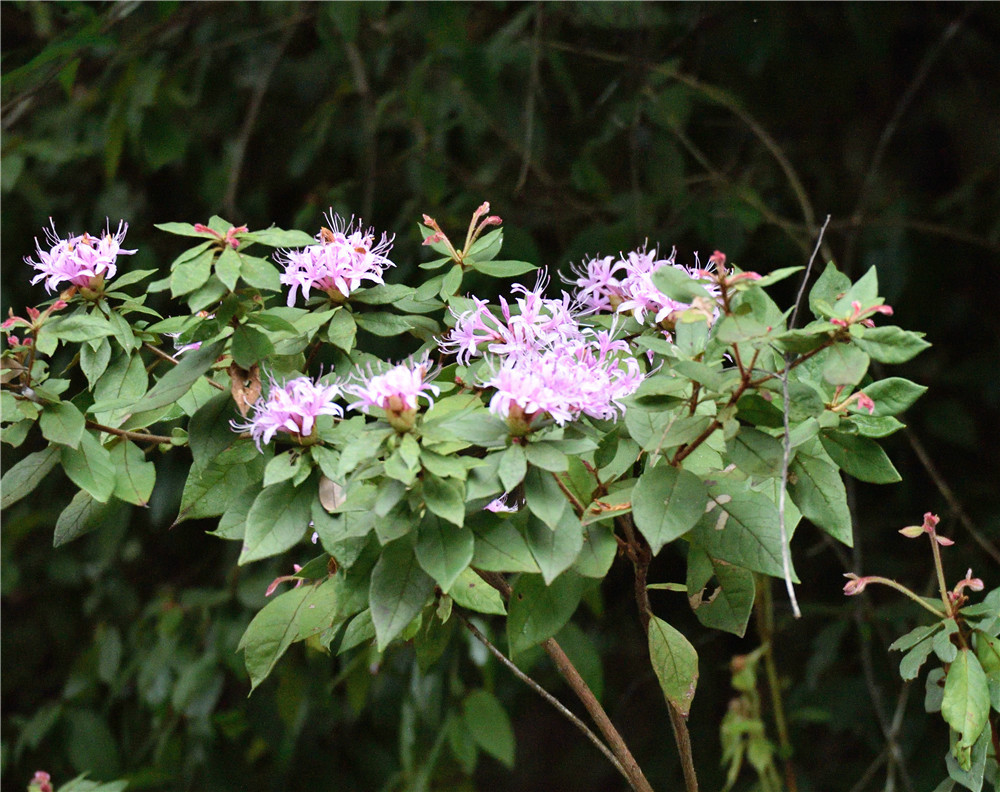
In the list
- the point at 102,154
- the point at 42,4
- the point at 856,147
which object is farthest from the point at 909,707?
the point at 42,4

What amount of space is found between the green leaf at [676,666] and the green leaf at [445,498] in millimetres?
165

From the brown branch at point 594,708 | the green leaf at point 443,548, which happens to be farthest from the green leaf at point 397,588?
the brown branch at point 594,708

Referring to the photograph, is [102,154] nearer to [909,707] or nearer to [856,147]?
[856,147]

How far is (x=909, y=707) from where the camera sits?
146 cm

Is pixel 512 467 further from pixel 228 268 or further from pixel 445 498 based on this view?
pixel 228 268

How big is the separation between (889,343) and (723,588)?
17 centimetres

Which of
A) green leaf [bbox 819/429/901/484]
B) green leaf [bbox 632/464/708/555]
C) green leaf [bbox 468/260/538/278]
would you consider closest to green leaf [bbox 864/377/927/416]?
green leaf [bbox 819/429/901/484]

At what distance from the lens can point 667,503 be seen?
53 cm

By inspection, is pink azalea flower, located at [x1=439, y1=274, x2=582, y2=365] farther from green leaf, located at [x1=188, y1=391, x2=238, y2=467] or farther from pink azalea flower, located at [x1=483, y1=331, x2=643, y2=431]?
green leaf, located at [x1=188, y1=391, x2=238, y2=467]

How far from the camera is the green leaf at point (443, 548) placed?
503 mm

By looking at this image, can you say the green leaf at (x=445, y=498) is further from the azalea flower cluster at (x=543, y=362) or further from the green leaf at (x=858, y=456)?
the green leaf at (x=858, y=456)

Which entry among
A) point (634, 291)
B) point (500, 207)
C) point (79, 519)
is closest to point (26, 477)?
point (79, 519)

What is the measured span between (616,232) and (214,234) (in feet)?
2.76

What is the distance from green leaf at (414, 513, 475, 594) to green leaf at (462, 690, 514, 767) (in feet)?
2.72
